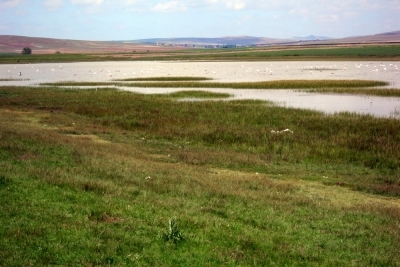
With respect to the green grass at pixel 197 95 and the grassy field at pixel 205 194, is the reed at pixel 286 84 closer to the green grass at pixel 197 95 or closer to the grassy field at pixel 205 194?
the green grass at pixel 197 95

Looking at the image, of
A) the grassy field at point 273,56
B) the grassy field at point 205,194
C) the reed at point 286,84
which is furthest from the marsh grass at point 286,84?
the grassy field at point 273,56

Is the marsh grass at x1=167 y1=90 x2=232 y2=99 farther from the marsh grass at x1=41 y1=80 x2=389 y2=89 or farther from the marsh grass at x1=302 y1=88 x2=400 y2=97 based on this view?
the marsh grass at x1=302 y1=88 x2=400 y2=97

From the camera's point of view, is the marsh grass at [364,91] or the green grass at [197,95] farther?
the green grass at [197,95]

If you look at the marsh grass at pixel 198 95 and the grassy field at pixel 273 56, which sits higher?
the grassy field at pixel 273 56

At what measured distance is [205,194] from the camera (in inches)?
464

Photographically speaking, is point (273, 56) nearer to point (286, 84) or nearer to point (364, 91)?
point (286, 84)

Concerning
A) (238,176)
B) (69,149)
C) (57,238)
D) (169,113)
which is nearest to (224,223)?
(57,238)

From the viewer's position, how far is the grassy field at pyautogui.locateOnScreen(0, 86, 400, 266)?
25.8 ft

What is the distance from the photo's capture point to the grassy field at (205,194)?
788cm

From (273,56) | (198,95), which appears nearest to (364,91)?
(198,95)

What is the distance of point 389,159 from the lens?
59.8 feet

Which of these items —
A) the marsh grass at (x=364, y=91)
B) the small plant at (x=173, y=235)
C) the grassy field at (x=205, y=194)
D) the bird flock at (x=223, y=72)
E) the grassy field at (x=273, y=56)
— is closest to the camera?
the grassy field at (x=205, y=194)

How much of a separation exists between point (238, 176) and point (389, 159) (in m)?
6.62

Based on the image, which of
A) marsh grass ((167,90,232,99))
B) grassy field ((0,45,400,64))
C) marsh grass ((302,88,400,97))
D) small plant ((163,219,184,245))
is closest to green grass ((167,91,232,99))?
marsh grass ((167,90,232,99))
